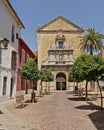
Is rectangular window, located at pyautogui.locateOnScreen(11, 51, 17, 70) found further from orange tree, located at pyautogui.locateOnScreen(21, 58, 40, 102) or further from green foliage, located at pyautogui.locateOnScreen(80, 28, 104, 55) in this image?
green foliage, located at pyautogui.locateOnScreen(80, 28, 104, 55)

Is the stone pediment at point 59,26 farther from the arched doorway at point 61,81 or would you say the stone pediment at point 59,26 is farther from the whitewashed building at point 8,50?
the whitewashed building at point 8,50

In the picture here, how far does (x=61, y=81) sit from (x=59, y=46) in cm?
771

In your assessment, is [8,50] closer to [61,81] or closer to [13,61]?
[13,61]

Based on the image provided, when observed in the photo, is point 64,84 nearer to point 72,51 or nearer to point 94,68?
point 72,51

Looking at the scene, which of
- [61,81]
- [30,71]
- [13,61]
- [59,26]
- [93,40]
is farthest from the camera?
[59,26]

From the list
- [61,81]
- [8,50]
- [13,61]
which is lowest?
[61,81]

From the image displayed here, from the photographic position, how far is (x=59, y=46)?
195ft

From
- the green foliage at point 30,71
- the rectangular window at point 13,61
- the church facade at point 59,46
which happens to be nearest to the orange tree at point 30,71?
the green foliage at point 30,71

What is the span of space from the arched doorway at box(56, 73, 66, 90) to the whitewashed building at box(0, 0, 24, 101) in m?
28.4

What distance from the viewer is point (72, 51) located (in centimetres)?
5841

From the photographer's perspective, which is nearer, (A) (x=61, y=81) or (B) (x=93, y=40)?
(B) (x=93, y=40)

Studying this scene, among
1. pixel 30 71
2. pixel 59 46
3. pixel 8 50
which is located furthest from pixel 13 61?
pixel 59 46

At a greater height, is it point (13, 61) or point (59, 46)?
point (59, 46)

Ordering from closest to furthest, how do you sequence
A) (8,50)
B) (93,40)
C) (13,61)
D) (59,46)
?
(8,50) < (13,61) < (93,40) < (59,46)
